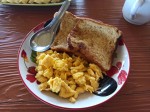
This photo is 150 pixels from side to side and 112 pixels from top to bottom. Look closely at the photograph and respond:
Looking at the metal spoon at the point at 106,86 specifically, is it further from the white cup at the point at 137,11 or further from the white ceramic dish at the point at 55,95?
the white cup at the point at 137,11

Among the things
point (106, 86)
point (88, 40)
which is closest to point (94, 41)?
point (88, 40)

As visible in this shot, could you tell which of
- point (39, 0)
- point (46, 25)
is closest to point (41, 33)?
point (46, 25)

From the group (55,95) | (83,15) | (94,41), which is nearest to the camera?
(55,95)

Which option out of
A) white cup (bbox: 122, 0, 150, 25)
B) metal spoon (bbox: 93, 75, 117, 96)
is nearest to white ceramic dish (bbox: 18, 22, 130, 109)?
metal spoon (bbox: 93, 75, 117, 96)

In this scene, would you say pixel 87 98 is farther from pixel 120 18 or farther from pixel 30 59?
pixel 120 18

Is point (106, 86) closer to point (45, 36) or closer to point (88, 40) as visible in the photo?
point (88, 40)

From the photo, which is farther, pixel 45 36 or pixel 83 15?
pixel 83 15
